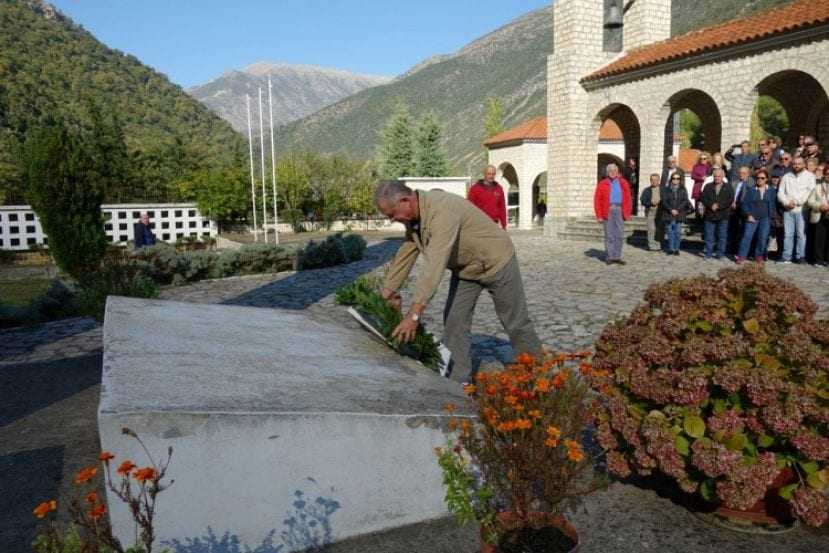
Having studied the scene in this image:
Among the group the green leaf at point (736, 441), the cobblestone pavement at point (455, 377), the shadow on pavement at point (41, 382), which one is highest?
the green leaf at point (736, 441)

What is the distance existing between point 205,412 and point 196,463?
0.69 ft

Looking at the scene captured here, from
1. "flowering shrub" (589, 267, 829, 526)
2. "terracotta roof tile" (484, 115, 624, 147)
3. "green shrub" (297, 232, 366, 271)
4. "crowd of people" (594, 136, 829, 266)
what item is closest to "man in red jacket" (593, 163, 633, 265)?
"crowd of people" (594, 136, 829, 266)

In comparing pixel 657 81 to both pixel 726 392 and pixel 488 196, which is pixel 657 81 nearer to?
pixel 488 196

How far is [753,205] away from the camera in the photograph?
1230cm

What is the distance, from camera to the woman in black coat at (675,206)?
13914 mm

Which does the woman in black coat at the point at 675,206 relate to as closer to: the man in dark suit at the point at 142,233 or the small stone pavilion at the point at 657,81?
the small stone pavilion at the point at 657,81

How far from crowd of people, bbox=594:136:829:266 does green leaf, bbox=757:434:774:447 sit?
10.3 metres

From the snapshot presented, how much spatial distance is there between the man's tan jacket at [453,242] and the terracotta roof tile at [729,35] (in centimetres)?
1352

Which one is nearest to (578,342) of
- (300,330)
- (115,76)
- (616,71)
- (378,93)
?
(300,330)

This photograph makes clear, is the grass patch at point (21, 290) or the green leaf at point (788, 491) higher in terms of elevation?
the green leaf at point (788, 491)

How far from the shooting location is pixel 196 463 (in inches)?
101

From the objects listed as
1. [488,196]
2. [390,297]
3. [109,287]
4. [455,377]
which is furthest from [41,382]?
[488,196]

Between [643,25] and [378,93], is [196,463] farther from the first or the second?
[378,93]

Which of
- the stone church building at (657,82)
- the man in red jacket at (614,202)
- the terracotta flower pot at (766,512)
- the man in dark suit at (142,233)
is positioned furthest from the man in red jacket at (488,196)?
the terracotta flower pot at (766,512)
